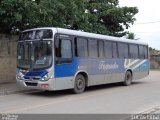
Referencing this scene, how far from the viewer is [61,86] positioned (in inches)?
551

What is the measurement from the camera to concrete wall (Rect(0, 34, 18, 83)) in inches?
741

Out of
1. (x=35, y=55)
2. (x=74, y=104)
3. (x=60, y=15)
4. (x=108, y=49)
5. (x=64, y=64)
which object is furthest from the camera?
(x=60, y=15)

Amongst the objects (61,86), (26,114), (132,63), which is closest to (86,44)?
(61,86)

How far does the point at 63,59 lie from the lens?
555 inches

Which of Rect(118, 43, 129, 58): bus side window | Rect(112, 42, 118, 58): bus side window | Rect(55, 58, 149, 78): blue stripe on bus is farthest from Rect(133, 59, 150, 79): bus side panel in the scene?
Rect(112, 42, 118, 58): bus side window

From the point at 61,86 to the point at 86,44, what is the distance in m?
2.76

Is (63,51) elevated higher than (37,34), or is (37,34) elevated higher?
(37,34)

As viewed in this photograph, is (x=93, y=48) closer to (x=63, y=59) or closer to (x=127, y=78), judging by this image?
(x=63, y=59)

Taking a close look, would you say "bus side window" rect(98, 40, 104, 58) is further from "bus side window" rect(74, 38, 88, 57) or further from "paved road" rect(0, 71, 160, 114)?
"paved road" rect(0, 71, 160, 114)

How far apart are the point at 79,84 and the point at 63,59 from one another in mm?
1701

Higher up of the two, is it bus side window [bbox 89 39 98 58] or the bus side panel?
bus side window [bbox 89 39 98 58]

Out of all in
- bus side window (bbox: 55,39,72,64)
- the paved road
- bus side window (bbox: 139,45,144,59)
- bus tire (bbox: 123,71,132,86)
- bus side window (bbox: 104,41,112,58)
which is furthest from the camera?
bus side window (bbox: 139,45,144,59)

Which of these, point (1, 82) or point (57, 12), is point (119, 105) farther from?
point (1, 82)

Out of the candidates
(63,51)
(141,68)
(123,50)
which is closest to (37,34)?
(63,51)
